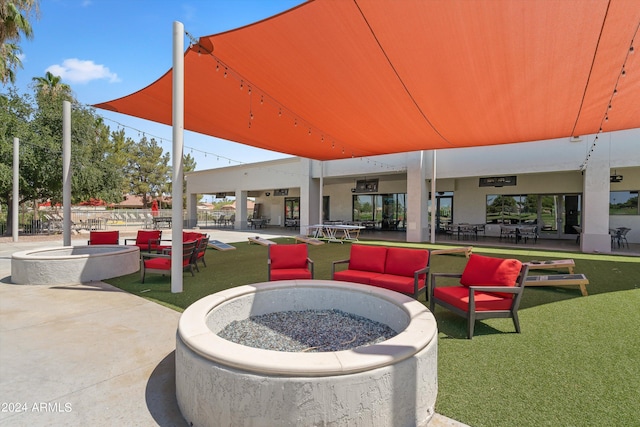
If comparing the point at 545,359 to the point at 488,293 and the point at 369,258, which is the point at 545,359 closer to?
the point at 488,293

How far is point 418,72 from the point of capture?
473 centimetres

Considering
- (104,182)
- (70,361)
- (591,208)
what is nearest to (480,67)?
(70,361)

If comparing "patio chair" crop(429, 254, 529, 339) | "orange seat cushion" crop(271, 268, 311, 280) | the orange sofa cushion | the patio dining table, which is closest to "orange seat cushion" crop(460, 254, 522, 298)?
"patio chair" crop(429, 254, 529, 339)

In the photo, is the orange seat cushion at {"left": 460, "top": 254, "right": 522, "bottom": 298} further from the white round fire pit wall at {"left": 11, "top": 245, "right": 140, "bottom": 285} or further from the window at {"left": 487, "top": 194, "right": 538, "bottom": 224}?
the window at {"left": 487, "top": 194, "right": 538, "bottom": 224}

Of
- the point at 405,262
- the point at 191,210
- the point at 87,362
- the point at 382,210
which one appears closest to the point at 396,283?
the point at 405,262

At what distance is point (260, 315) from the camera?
3.41 meters

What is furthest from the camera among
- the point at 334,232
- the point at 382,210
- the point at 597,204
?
the point at 382,210

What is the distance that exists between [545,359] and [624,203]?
13903mm

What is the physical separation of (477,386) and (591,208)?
35.9 feet

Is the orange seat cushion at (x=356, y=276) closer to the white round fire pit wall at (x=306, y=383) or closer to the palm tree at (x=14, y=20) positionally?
the white round fire pit wall at (x=306, y=383)

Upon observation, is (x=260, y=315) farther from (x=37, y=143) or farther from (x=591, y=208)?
(x=37, y=143)

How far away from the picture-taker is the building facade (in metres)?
10.2

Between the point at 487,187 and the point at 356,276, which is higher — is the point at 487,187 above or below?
above

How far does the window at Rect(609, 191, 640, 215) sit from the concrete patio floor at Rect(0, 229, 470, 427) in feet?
50.0
